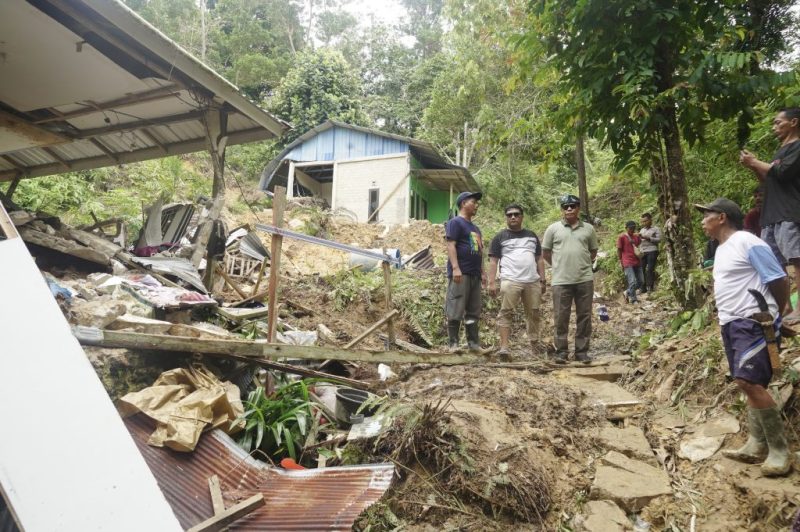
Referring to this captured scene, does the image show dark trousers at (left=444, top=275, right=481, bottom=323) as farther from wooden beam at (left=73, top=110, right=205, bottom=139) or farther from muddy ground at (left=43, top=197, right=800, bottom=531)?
wooden beam at (left=73, top=110, right=205, bottom=139)

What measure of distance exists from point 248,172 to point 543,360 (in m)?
21.0

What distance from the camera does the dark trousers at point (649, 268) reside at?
887 cm

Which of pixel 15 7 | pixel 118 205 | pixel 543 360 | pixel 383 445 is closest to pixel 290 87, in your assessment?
pixel 118 205

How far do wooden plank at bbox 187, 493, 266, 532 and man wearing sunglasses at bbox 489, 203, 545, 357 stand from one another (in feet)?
10.8

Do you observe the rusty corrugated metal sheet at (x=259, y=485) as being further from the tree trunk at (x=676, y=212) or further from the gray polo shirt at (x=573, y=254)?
the tree trunk at (x=676, y=212)

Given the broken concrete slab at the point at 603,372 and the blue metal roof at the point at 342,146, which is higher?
the blue metal roof at the point at 342,146

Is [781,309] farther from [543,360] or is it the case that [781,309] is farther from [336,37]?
[336,37]

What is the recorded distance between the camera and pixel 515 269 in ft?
17.2

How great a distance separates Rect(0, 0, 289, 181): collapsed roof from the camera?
442 cm

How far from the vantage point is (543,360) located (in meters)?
5.10

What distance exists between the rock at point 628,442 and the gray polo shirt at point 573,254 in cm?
218

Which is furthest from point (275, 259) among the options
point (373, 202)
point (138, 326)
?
point (373, 202)

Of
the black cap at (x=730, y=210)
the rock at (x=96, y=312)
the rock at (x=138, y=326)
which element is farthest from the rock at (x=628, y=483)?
the rock at (x=96, y=312)

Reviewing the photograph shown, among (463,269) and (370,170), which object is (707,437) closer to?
(463,269)
